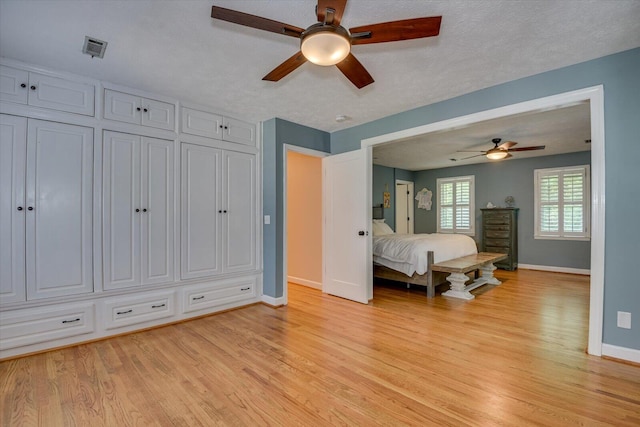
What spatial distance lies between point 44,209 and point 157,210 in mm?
900

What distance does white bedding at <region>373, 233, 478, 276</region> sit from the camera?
14.8 ft

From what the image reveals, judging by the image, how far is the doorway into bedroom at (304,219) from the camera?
4.86 metres

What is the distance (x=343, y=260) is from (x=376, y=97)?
87.3 inches

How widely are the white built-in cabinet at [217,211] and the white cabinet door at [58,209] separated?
35.0 inches

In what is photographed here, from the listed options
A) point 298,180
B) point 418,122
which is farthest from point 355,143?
point 298,180

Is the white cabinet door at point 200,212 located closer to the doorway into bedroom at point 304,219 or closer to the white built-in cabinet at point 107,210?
the white built-in cabinet at point 107,210

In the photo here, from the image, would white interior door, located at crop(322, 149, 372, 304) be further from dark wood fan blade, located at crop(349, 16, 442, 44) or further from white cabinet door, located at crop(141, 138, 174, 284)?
dark wood fan blade, located at crop(349, 16, 442, 44)

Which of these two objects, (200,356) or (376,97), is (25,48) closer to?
(200,356)

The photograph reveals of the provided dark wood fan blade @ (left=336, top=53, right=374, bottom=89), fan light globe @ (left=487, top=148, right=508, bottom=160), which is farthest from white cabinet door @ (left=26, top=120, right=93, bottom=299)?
fan light globe @ (left=487, top=148, right=508, bottom=160)

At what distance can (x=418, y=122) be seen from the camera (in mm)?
3586

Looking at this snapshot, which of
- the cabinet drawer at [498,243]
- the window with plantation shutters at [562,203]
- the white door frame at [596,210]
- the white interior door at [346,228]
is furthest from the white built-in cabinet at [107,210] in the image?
the window with plantation shutters at [562,203]

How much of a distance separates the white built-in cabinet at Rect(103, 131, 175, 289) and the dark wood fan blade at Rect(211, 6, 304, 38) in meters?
2.03

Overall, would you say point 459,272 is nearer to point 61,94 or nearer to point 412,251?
point 412,251

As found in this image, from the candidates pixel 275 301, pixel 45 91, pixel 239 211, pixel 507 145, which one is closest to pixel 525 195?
pixel 507 145
